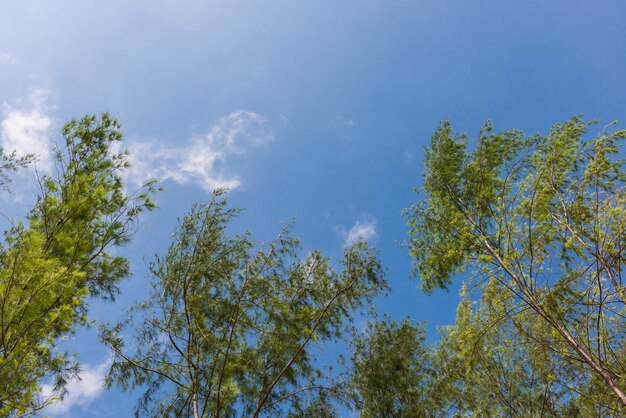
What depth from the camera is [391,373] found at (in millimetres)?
7949

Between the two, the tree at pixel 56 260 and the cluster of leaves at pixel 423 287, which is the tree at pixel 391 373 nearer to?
the cluster of leaves at pixel 423 287

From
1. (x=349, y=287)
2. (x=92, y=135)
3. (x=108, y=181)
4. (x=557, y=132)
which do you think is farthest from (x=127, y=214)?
(x=557, y=132)

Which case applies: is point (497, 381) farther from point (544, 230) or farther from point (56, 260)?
point (56, 260)

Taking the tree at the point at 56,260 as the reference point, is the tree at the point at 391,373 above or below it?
above

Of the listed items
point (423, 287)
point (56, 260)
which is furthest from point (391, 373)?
point (56, 260)

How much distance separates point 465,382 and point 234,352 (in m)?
5.87

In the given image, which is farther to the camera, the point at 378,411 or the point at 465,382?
the point at 465,382

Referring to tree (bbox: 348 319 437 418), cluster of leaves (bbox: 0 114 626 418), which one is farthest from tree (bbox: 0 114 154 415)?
tree (bbox: 348 319 437 418)

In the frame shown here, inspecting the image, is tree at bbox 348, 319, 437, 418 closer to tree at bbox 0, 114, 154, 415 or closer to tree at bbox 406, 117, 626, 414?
tree at bbox 406, 117, 626, 414

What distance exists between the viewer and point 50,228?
13.6 feet

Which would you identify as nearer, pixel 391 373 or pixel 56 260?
pixel 56 260

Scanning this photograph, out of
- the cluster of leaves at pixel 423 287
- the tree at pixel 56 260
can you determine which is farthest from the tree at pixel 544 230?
the tree at pixel 56 260

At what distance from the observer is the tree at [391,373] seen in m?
7.55

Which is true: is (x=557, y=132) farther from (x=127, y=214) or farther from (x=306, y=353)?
(x=127, y=214)
